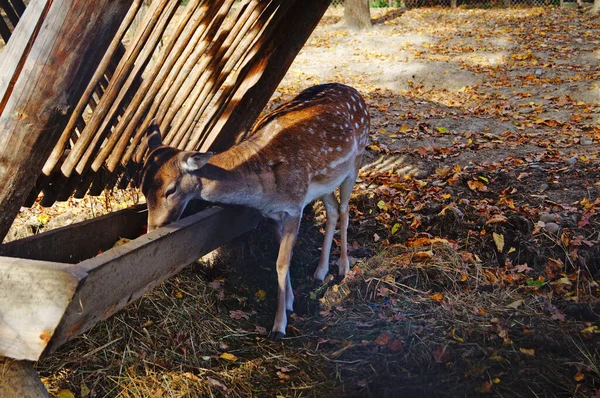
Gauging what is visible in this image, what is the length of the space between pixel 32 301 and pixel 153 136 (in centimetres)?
A: 199

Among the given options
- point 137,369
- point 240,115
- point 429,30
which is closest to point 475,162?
point 240,115

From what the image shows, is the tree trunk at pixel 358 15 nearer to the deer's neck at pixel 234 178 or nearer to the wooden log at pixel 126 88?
the deer's neck at pixel 234 178

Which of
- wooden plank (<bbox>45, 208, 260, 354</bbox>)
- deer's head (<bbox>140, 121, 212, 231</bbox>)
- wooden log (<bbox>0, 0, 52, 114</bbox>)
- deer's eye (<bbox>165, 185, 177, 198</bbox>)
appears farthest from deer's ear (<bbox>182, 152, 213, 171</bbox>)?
wooden log (<bbox>0, 0, 52, 114</bbox>)

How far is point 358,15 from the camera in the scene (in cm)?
1644

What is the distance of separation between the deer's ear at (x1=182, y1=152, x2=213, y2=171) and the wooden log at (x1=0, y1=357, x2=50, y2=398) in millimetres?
1654

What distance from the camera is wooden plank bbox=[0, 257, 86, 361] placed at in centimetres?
251

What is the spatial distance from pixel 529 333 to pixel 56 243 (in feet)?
10.6

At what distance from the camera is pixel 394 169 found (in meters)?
7.11

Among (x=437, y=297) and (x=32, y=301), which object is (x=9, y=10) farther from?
(x=437, y=297)

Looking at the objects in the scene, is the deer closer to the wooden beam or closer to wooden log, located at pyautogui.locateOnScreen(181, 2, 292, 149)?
wooden log, located at pyautogui.locateOnScreen(181, 2, 292, 149)

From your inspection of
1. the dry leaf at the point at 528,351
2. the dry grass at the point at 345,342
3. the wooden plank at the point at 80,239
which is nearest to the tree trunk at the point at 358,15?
the dry grass at the point at 345,342

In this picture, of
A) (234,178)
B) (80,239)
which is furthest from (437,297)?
(80,239)

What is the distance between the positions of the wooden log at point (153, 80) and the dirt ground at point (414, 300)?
1.14 meters

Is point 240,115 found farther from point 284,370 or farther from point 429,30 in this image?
point 429,30
